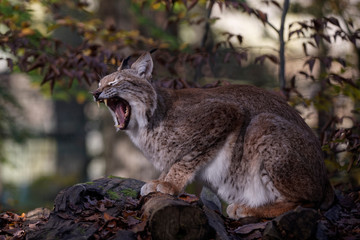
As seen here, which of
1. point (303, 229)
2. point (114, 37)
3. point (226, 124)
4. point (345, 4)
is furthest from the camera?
point (345, 4)

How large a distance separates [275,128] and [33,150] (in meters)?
13.0

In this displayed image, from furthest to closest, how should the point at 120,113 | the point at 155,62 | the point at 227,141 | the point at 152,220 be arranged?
1. the point at 155,62
2. the point at 120,113
3. the point at 227,141
4. the point at 152,220

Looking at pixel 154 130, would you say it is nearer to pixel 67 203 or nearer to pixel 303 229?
pixel 67 203

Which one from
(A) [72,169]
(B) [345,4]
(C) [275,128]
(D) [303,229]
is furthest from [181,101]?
(A) [72,169]

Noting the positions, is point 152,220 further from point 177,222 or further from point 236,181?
point 236,181

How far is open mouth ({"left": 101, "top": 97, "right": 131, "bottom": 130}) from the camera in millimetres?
4332

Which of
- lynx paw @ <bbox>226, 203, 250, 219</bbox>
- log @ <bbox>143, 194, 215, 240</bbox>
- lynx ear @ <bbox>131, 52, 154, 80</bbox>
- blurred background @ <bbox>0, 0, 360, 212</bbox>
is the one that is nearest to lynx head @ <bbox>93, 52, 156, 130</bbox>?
lynx ear @ <bbox>131, 52, 154, 80</bbox>

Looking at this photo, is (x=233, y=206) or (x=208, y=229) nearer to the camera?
(x=208, y=229)

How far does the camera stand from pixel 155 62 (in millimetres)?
6625

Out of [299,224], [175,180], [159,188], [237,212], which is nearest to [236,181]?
[237,212]

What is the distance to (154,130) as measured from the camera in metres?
4.41

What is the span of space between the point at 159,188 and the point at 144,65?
4.13 ft

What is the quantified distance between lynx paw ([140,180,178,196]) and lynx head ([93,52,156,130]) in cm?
63

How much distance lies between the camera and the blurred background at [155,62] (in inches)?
233
